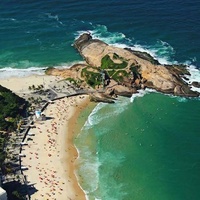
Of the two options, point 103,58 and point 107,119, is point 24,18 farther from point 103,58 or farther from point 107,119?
point 107,119

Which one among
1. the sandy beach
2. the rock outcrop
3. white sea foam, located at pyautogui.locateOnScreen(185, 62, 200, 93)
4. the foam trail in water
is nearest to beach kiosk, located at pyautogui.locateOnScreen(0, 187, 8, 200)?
the sandy beach

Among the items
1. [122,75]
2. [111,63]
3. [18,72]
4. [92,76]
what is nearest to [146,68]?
[122,75]

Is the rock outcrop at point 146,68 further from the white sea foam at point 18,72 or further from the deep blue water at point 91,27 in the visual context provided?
the white sea foam at point 18,72

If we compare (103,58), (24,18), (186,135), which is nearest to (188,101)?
(186,135)

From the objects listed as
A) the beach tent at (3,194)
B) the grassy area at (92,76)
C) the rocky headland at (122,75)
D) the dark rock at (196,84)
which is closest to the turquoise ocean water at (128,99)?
the rocky headland at (122,75)

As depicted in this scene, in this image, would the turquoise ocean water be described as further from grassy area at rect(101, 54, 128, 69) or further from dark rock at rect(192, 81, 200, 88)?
grassy area at rect(101, 54, 128, 69)
